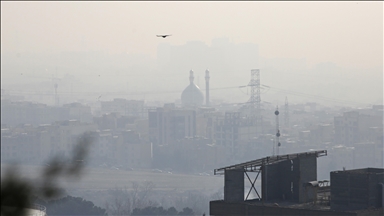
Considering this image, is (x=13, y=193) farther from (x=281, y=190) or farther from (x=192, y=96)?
(x=192, y=96)

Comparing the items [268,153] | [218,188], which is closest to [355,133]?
[268,153]

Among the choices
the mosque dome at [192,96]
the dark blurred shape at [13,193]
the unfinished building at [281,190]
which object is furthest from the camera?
the mosque dome at [192,96]

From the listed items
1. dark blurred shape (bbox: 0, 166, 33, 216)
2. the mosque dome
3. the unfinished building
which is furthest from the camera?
the mosque dome

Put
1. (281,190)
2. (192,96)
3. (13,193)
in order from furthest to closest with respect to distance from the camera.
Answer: (192,96) → (281,190) → (13,193)

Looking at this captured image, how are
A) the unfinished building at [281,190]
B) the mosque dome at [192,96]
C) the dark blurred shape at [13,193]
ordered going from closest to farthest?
the dark blurred shape at [13,193]
the unfinished building at [281,190]
the mosque dome at [192,96]

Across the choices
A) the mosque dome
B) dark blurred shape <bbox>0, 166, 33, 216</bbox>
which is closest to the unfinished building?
dark blurred shape <bbox>0, 166, 33, 216</bbox>

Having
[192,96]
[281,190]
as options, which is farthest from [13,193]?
[192,96]

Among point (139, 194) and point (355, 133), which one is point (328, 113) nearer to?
point (355, 133)

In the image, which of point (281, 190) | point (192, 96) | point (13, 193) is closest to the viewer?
point (13, 193)

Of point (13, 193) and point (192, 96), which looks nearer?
point (13, 193)

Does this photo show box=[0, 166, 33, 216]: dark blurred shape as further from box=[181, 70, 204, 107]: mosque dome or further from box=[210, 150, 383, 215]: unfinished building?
box=[181, 70, 204, 107]: mosque dome

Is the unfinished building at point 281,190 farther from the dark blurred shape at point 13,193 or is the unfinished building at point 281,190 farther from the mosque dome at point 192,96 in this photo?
the mosque dome at point 192,96

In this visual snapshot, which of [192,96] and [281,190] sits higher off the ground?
[192,96]

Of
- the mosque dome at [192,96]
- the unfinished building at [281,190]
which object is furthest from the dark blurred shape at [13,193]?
the mosque dome at [192,96]
